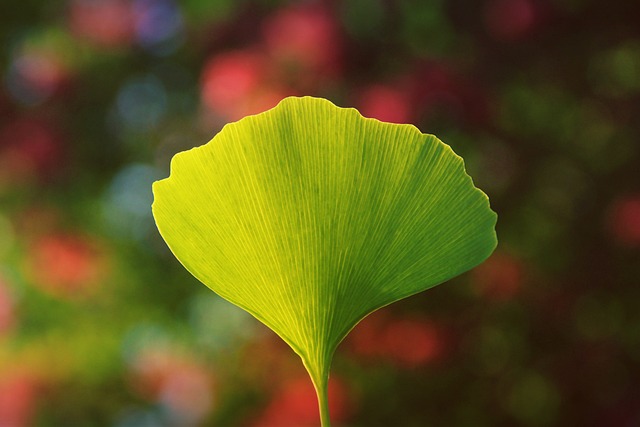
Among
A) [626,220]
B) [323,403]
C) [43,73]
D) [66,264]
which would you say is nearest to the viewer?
Result: [323,403]

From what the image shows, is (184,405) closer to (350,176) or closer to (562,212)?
(562,212)

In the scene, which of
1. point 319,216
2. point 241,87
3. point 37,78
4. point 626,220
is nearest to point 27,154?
point 37,78

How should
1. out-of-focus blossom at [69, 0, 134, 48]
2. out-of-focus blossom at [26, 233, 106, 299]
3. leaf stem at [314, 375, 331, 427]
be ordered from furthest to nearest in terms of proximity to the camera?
1. out-of-focus blossom at [69, 0, 134, 48]
2. out-of-focus blossom at [26, 233, 106, 299]
3. leaf stem at [314, 375, 331, 427]

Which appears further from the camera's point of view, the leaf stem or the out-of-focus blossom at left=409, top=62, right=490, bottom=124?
the out-of-focus blossom at left=409, top=62, right=490, bottom=124

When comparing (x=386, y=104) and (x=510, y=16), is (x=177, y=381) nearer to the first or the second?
(x=386, y=104)

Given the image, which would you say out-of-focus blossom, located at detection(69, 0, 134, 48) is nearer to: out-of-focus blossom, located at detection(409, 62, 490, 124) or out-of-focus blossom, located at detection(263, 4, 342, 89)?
out-of-focus blossom, located at detection(263, 4, 342, 89)

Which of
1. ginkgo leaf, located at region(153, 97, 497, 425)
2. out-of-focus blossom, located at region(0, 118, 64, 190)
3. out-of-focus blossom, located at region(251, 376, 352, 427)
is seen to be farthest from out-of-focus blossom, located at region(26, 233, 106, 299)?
ginkgo leaf, located at region(153, 97, 497, 425)

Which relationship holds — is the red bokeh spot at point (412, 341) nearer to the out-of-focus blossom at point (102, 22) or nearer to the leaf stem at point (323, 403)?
the out-of-focus blossom at point (102, 22)
